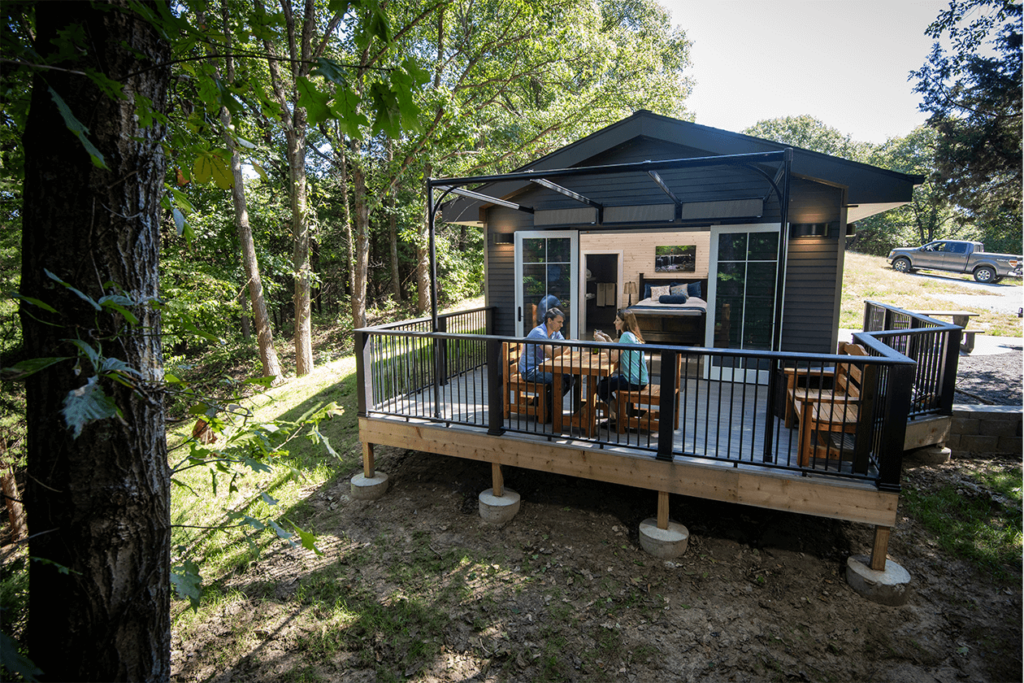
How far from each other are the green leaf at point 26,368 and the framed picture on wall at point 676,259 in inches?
437

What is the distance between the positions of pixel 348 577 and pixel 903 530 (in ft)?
16.9

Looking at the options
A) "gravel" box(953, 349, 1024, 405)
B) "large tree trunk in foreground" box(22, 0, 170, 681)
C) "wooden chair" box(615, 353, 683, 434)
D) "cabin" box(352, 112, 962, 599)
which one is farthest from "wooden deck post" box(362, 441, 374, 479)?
"gravel" box(953, 349, 1024, 405)

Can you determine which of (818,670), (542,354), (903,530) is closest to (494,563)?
(542,354)

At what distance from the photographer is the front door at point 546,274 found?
7508 millimetres

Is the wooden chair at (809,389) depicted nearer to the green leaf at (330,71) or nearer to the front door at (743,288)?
the front door at (743,288)

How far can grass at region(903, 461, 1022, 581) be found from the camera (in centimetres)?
429

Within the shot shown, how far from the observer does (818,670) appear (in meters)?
3.21

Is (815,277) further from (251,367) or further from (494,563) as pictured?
(251,367)

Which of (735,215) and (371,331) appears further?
(735,215)

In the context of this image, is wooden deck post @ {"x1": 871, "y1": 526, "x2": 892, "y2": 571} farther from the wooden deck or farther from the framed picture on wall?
the framed picture on wall

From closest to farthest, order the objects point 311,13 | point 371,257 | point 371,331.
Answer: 1. point 371,331
2. point 311,13
3. point 371,257

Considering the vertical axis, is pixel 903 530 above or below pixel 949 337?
below

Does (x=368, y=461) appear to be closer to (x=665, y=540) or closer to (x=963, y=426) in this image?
(x=665, y=540)

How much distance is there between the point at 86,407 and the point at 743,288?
709 centimetres
